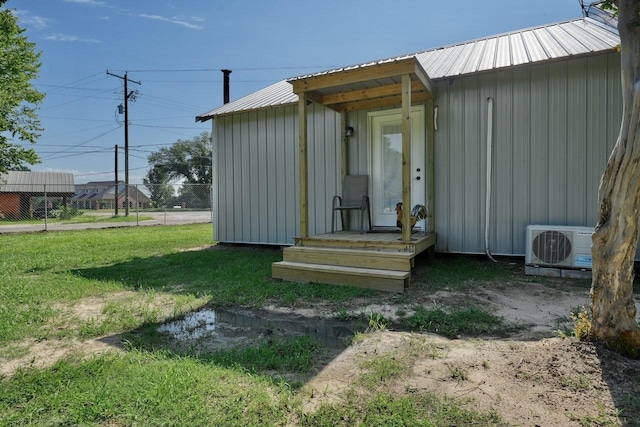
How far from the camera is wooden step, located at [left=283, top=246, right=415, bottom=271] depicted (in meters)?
3.50

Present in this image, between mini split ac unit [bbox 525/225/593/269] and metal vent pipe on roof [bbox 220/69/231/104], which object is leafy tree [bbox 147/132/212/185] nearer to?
metal vent pipe on roof [bbox 220/69/231/104]

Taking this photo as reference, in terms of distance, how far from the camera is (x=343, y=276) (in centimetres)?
362

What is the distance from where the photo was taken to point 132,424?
136 centimetres

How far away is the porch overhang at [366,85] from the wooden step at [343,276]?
2048mm

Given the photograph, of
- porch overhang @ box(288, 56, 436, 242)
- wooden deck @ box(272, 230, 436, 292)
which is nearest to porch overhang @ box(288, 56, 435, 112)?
porch overhang @ box(288, 56, 436, 242)

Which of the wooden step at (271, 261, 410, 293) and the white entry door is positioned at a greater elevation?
the white entry door

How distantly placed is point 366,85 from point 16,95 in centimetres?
1148

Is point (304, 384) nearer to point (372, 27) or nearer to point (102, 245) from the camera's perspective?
point (102, 245)

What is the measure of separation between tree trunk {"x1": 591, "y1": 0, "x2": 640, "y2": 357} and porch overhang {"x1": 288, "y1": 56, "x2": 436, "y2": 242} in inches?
75.7

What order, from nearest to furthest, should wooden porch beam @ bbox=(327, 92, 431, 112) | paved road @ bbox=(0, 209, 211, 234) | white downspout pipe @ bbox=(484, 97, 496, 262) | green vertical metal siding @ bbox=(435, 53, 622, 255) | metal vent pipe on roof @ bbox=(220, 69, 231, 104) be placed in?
green vertical metal siding @ bbox=(435, 53, 622, 255) → white downspout pipe @ bbox=(484, 97, 496, 262) → wooden porch beam @ bbox=(327, 92, 431, 112) → metal vent pipe on roof @ bbox=(220, 69, 231, 104) → paved road @ bbox=(0, 209, 211, 234)

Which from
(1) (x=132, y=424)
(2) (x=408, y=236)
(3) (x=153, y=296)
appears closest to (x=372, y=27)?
(2) (x=408, y=236)

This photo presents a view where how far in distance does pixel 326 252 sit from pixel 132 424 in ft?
8.90

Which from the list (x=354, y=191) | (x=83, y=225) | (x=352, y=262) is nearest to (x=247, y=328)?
(x=352, y=262)

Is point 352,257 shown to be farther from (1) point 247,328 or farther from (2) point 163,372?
(2) point 163,372
